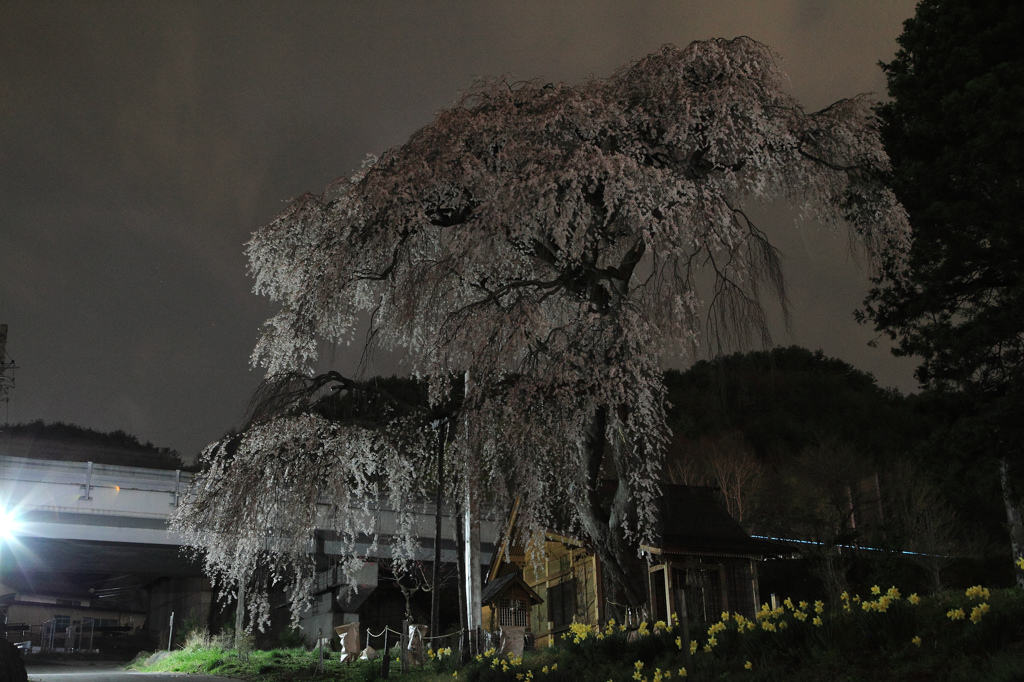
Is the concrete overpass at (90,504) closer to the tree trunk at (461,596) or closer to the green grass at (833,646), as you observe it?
A: the tree trunk at (461,596)

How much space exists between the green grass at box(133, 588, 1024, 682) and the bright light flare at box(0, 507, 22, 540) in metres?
25.8

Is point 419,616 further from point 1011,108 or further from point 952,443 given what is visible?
point 1011,108

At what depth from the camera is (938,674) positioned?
23.3ft

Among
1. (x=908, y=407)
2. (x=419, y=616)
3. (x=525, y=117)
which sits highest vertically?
(x=908, y=407)

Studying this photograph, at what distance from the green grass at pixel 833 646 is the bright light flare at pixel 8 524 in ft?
84.7

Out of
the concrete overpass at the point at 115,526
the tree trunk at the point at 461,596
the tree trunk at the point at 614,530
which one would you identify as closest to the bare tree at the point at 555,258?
the tree trunk at the point at 614,530

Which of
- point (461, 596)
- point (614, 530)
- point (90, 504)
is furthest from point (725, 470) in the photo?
point (614, 530)

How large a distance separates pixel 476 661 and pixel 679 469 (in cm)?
3331

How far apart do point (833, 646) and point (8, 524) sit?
31.6 meters

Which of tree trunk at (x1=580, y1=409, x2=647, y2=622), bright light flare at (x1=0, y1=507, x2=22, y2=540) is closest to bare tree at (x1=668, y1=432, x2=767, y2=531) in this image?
bright light flare at (x1=0, y1=507, x2=22, y2=540)

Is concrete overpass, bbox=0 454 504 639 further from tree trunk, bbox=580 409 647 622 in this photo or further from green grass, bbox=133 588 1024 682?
green grass, bbox=133 588 1024 682

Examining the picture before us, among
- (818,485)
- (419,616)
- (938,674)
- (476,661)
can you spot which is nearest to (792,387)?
(818,485)

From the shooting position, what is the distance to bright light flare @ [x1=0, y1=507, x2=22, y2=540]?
3030 cm

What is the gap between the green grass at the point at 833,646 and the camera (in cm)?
702
